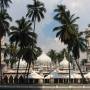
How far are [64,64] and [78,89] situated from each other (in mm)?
69165

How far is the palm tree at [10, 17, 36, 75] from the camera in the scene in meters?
127

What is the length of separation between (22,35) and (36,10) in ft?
33.8

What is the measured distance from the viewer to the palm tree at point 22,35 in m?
127

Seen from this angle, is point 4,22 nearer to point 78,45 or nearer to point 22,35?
point 22,35

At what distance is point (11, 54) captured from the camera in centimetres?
17700

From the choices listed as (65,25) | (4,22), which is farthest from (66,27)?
(4,22)

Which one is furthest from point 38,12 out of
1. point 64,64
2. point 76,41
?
point 64,64

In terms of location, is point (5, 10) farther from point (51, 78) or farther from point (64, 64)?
point (64, 64)

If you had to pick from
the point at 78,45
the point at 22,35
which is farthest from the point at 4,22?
the point at 78,45

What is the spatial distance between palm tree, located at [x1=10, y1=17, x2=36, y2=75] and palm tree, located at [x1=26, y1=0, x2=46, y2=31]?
13.6 feet

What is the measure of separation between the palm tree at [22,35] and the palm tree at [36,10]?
4.15m

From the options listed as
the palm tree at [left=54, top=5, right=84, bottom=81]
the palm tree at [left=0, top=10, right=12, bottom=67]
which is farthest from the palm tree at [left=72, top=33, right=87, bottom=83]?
the palm tree at [left=0, top=10, right=12, bottom=67]

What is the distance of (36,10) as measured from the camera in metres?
134

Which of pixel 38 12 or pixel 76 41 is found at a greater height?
pixel 38 12
